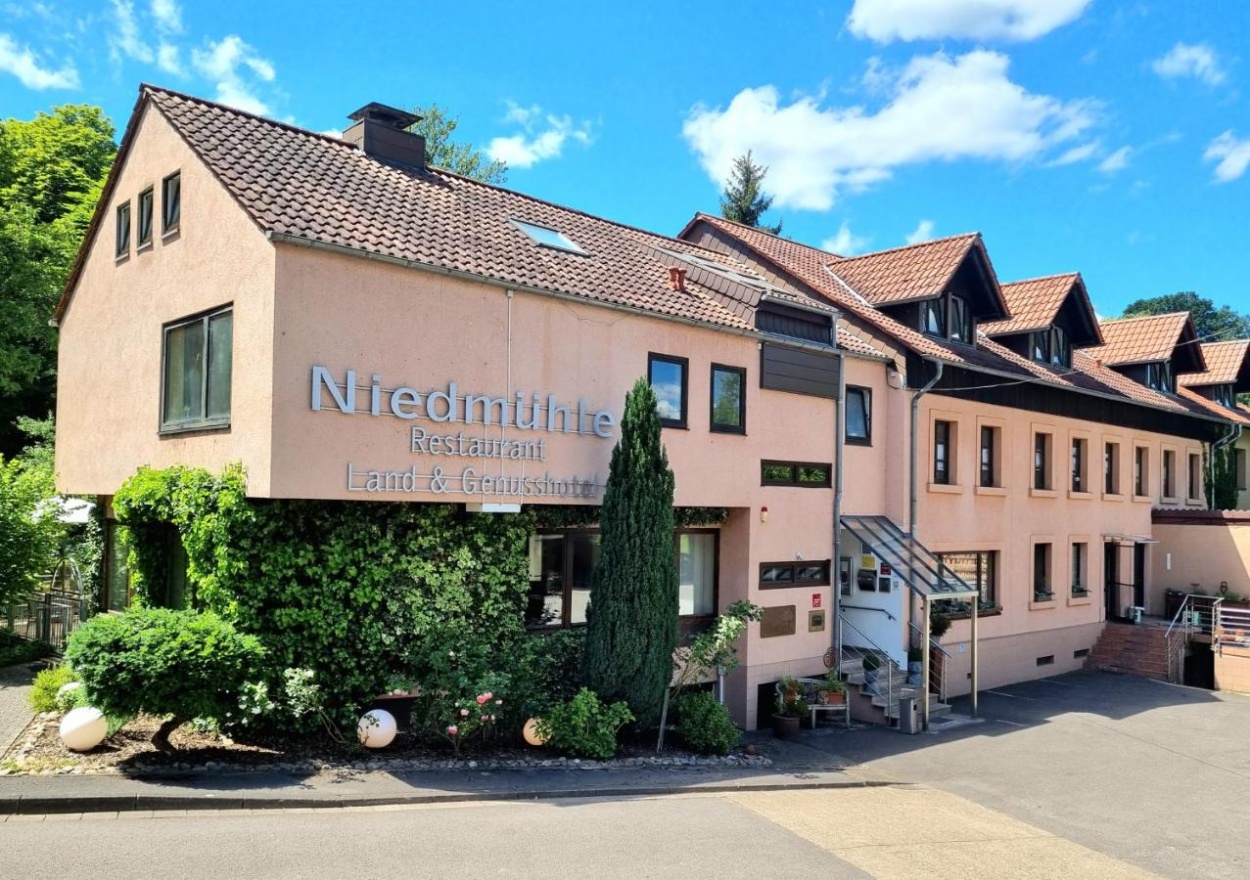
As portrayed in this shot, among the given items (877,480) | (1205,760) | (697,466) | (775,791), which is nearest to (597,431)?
(697,466)

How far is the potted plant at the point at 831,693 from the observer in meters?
17.3

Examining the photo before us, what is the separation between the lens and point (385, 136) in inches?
670

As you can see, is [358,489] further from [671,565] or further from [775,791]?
[775,791]

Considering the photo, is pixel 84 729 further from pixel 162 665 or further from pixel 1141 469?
pixel 1141 469

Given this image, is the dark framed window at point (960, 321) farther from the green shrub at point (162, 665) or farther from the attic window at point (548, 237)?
the green shrub at point (162, 665)

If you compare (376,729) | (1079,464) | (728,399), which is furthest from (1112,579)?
(376,729)

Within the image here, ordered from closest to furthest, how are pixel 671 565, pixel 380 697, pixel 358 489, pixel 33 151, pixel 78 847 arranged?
pixel 78 847 < pixel 358 489 < pixel 380 697 < pixel 671 565 < pixel 33 151

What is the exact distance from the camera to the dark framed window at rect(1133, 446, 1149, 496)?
28578 millimetres

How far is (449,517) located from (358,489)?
5.48 ft

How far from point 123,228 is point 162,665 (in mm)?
8892

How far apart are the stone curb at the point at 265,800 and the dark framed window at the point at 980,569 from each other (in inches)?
436

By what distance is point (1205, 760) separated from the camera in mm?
16625

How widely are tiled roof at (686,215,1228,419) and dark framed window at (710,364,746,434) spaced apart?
14.9ft

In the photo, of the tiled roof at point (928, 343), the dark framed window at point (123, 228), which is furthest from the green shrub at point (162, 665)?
the tiled roof at point (928, 343)
